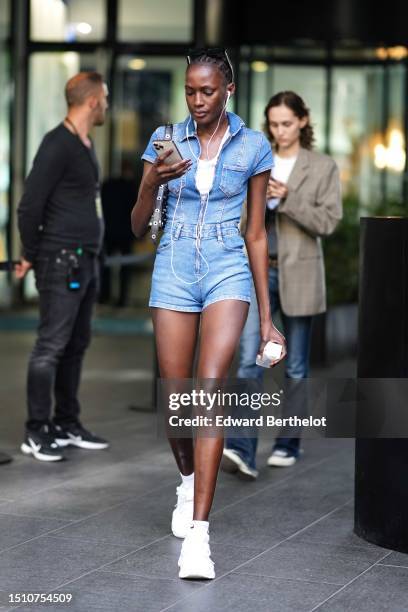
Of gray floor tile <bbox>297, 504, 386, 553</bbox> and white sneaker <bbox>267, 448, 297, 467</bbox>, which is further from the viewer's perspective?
white sneaker <bbox>267, 448, 297, 467</bbox>

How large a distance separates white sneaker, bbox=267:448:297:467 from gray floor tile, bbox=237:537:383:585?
65.5 inches

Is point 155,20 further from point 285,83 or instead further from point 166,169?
point 166,169

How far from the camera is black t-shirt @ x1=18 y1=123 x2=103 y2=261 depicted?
6816mm

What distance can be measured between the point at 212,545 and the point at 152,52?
13108 mm

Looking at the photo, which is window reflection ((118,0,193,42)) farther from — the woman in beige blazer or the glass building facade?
the woman in beige blazer

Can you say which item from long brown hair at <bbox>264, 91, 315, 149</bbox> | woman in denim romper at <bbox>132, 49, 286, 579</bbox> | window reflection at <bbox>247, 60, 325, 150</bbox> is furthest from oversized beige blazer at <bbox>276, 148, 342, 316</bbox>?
window reflection at <bbox>247, 60, 325, 150</bbox>

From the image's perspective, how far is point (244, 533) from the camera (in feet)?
17.6

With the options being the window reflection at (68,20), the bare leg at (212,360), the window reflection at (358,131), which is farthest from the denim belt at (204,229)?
the window reflection at (358,131)

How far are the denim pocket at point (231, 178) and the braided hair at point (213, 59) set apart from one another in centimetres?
33

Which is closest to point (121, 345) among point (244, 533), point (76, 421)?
point (76, 421)

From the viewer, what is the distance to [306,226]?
6781mm

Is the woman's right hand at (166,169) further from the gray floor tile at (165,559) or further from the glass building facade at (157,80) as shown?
the glass building facade at (157,80)

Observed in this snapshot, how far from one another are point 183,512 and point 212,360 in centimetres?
79

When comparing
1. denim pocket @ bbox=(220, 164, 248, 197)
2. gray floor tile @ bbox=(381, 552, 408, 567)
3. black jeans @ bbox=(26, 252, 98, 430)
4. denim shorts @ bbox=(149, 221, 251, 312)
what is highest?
denim pocket @ bbox=(220, 164, 248, 197)
